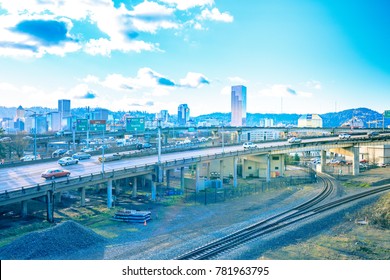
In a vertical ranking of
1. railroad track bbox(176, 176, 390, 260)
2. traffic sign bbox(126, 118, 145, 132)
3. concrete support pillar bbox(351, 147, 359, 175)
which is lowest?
railroad track bbox(176, 176, 390, 260)

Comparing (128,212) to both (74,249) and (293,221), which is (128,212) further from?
(293,221)

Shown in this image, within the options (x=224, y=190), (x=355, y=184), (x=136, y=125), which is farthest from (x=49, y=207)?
(x=355, y=184)

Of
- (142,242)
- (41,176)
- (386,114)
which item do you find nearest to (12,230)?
(41,176)

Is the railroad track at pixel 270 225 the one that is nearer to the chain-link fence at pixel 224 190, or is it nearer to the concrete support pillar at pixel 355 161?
the chain-link fence at pixel 224 190

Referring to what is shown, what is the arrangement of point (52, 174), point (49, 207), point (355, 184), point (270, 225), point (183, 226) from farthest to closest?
point (355, 184), point (52, 174), point (49, 207), point (183, 226), point (270, 225)

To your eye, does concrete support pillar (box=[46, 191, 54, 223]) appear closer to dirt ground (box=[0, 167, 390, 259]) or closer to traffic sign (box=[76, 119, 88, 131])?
dirt ground (box=[0, 167, 390, 259])

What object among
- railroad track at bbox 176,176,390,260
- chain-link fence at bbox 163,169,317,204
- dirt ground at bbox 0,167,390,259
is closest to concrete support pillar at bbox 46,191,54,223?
dirt ground at bbox 0,167,390,259

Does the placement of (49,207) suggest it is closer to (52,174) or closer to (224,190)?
(52,174)
